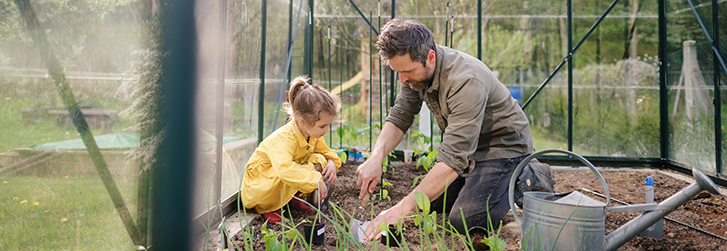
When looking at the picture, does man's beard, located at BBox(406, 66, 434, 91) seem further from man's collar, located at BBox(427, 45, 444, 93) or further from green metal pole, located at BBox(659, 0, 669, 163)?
green metal pole, located at BBox(659, 0, 669, 163)

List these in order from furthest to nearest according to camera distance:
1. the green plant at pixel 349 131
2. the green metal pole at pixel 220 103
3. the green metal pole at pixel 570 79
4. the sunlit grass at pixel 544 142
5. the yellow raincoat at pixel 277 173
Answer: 1. the sunlit grass at pixel 544 142
2. the green metal pole at pixel 570 79
3. the green plant at pixel 349 131
4. the yellow raincoat at pixel 277 173
5. the green metal pole at pixel 220 103

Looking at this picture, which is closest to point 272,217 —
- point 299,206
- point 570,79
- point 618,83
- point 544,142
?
point 299,206

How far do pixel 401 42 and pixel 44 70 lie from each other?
116cm

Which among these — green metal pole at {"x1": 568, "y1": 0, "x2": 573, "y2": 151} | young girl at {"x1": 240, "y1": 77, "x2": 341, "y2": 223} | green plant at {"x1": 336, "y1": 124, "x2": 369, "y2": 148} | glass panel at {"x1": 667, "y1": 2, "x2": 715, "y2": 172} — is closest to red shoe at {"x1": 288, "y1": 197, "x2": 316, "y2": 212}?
young girl at {"x1": 240, "y1": 77, "x2": 341, "y2": 223}

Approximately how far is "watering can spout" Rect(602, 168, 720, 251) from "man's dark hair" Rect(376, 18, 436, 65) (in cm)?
94

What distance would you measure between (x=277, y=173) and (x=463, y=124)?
79 centimetres

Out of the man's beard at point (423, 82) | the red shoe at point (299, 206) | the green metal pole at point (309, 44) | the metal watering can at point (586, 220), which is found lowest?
the red shoe at point (299, 206)

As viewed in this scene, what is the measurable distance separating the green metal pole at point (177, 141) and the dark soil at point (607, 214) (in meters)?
0.36

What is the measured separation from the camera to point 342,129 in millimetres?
3391

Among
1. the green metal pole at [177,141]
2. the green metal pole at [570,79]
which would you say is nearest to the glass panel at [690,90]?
the green metal pole at [570,79]

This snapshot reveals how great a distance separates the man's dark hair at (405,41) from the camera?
1697mm

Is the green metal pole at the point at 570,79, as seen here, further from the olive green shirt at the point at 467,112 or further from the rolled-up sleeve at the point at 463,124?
the rolled-up sleeve at the point at 463,124

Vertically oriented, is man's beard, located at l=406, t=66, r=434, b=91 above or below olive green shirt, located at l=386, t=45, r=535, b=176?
above

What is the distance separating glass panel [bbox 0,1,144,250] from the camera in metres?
1.04
